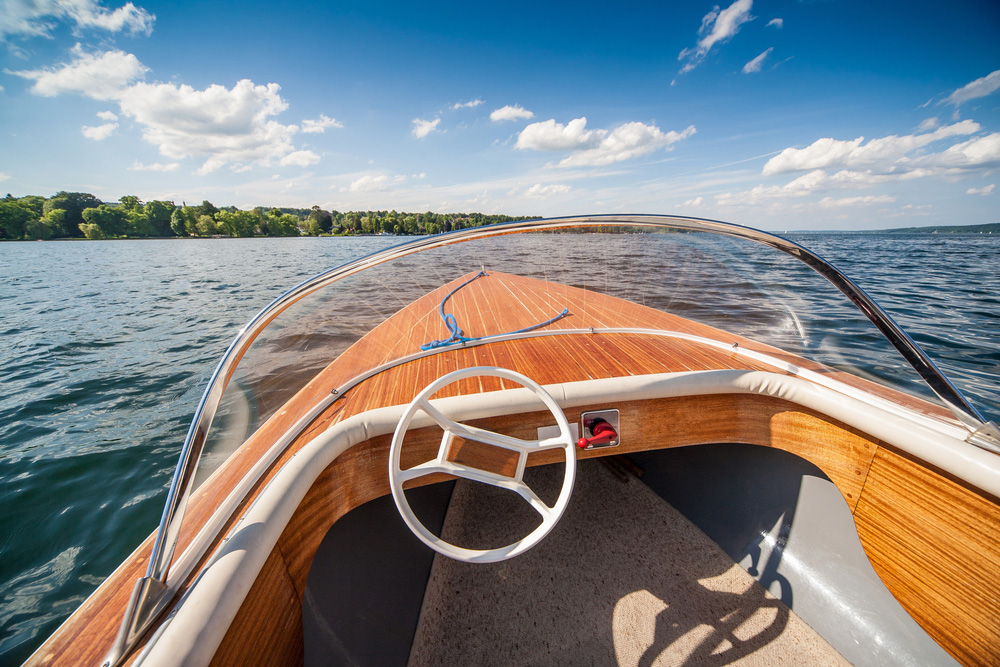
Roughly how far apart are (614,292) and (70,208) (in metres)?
70.9

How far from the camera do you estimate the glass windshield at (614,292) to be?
153 cm

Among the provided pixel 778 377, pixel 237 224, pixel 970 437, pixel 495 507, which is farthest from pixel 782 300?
pixel 237 224

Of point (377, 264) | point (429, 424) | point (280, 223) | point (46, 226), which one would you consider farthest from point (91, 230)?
point (429, 424)

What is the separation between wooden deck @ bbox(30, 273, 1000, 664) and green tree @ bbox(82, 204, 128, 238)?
63818 millimetres

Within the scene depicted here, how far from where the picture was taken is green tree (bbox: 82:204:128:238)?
140 feet

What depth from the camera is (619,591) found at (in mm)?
2215

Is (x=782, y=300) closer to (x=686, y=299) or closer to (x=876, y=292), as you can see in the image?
(x=686, y=299)

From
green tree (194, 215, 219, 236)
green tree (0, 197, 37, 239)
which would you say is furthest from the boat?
green tree (0, 197, 37, 239)

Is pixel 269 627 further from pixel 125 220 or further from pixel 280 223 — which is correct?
pixel 125 220

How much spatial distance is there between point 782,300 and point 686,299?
0.49m

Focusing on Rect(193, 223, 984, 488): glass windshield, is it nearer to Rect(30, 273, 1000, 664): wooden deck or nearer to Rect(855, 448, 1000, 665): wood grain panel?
Rect(30, 273, 1000, 664): wooden deck

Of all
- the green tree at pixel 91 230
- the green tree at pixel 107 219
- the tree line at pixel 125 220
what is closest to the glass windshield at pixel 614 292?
the tree line at pixel 125 220

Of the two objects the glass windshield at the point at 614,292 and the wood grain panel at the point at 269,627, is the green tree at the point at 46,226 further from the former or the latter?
the wood grain panel at the point at 269,627

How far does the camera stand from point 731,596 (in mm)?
2127
